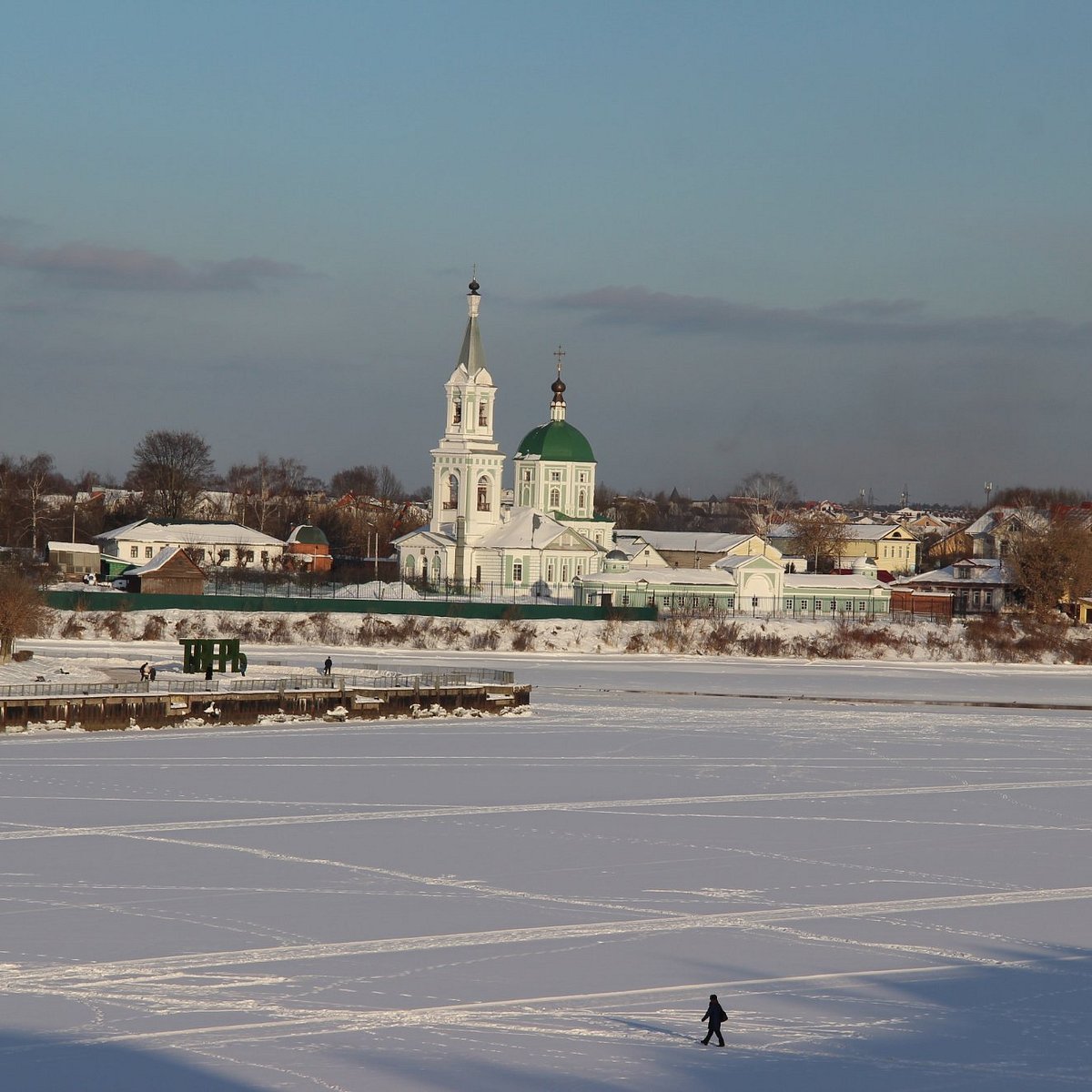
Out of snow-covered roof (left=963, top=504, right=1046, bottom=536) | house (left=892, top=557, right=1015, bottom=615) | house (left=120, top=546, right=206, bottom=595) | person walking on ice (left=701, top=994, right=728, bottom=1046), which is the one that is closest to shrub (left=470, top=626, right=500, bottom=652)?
house (left=120, top=546, right=206, bottom=595)

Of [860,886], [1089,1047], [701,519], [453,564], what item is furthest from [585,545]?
[701,519]

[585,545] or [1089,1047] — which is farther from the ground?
[585,545]

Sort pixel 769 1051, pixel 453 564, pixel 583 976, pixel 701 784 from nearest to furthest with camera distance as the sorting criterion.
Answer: pixel 769 1051, pixel 583 976, pixel 701 784, pixel 453 564

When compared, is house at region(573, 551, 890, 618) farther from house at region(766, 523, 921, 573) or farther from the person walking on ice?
the person walking on ice

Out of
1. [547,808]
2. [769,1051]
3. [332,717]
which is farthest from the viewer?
[332,717]

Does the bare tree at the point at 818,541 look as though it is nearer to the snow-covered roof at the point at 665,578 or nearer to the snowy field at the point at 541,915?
the snow-covered roof at the point at 665,578

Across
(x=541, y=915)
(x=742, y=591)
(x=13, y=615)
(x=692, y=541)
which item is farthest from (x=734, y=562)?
(x=541, y=915)

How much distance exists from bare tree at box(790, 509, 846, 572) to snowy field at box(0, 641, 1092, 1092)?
207 feet

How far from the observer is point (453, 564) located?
68562 millimetres

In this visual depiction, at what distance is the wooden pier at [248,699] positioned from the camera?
3112cm

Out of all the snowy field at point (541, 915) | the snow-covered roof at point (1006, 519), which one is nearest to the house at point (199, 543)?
the snow-covered roof at point (1006, 519)

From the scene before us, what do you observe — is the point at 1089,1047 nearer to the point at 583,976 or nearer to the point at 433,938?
the point at 583,976

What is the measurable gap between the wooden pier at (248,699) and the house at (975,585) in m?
33.7

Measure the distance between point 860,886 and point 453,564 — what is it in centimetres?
5138
